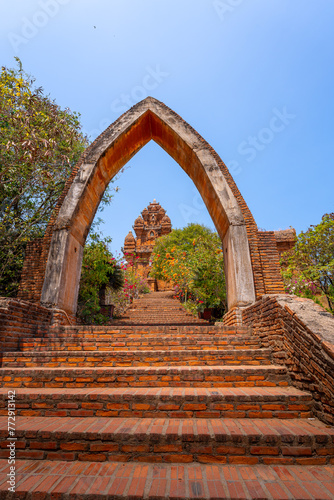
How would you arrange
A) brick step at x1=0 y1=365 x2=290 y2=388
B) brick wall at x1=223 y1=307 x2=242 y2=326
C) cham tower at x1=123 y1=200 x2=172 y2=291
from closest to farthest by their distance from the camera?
brick step at x1=0 y1=365 x2=290 y2=388, brick wall at x1=223 y1=307 x2=242 y2=326, cham tower at x1=123 y1=200 x2=172 y2=291

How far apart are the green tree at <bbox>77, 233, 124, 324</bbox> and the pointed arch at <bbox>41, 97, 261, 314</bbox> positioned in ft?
6.37

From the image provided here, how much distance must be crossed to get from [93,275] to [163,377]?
6.23m

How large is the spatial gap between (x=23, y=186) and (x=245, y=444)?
8929 mm

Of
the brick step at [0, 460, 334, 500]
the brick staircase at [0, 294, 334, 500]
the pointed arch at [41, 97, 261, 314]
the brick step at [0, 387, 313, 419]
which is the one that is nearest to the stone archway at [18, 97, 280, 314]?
the pointed arch at [41, 97, 261, 314]

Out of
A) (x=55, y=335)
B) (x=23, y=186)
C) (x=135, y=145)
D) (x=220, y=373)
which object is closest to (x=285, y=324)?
(x=220, y=373)

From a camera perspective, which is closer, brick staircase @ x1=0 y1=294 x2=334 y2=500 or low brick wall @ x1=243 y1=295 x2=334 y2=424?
brick staircase @ x1=0 y1=294 x2=334 y2=500

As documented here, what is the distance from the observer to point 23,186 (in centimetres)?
820

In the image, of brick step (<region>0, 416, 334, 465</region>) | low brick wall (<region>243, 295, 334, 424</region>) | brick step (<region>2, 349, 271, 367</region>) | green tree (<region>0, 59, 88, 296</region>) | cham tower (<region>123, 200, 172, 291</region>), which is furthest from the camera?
cham tower (<region>123, 200, 172, 291</region>)

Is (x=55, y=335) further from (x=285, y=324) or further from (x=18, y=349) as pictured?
(x=285, y=324)

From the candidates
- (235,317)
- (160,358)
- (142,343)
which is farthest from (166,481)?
(235,317)

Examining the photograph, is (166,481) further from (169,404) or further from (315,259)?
(315,259)

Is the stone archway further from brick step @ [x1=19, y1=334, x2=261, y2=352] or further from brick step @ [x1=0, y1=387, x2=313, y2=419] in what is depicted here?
brick step @ [x1=0, y1=387, x2=313, y2=419]

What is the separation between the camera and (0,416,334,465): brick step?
6.18 ft

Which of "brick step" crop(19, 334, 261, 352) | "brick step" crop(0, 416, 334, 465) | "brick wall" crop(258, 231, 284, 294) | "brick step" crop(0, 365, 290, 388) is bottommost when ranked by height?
"brick step" crop(0, 416, 334, 465)
